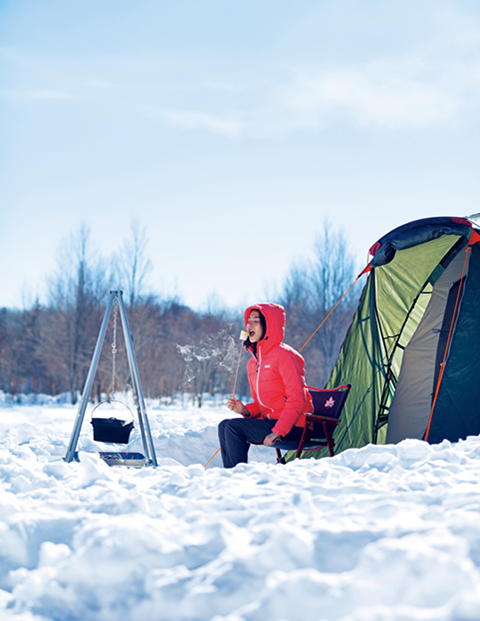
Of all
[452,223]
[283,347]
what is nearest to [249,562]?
[283,347]

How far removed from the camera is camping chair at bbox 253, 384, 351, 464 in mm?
3724

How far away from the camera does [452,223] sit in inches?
153

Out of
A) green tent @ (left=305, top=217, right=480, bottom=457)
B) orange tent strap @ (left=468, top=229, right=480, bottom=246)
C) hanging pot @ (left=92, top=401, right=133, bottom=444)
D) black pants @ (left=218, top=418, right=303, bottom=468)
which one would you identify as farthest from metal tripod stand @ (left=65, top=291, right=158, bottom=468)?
orange tent strap @ (left=468, top=229, right=480, bottom=246)

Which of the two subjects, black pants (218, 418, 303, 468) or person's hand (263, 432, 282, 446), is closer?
Result: person's hand (263, 432, 282, 446)

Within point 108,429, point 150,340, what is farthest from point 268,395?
point 150,340

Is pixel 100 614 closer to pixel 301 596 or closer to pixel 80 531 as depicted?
pixel 80 531

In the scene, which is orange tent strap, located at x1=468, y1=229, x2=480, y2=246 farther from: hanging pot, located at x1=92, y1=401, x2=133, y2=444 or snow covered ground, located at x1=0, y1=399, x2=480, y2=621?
hanging pot, located at x1=92, y1=401, x2=133, y2=444

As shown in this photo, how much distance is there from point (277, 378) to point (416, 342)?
1.35 metres

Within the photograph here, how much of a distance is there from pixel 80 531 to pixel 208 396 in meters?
14.2

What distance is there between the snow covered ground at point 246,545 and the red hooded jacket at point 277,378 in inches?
40.8

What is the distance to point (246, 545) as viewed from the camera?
1734 mm

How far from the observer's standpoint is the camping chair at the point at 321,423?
12.2ft

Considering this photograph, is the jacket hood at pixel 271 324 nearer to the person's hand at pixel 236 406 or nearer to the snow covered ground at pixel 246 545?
the person's hand at pixel 236 406

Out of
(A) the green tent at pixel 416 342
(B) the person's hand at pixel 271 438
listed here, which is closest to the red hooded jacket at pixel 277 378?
(B) the person's hand at pixel 271 438
